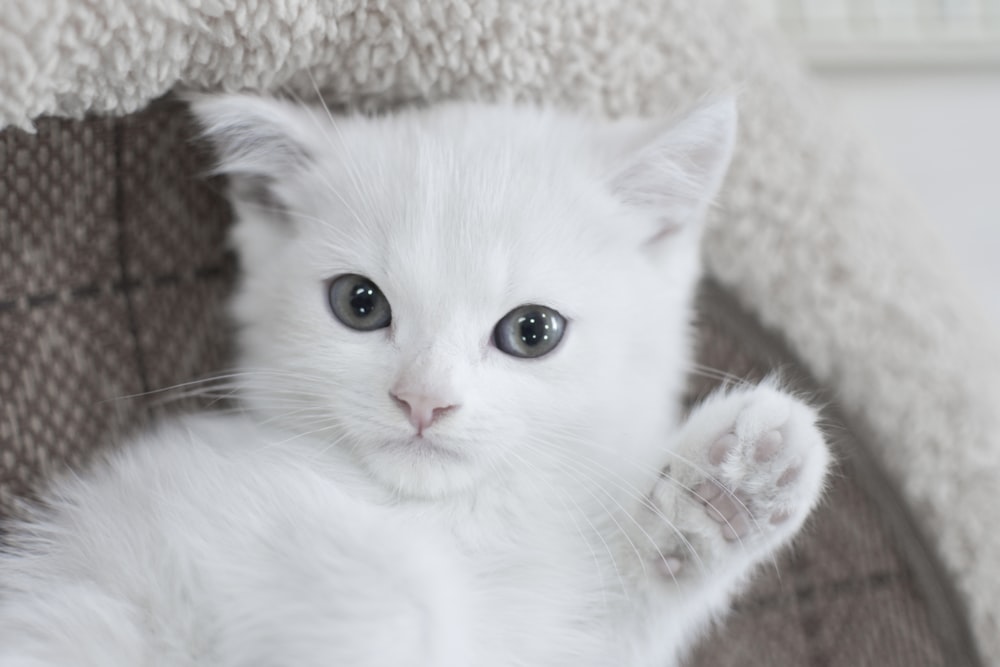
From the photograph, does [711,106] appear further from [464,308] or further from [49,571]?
[49,571]

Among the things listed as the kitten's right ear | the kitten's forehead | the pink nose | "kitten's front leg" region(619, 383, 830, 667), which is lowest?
"kitten's front leg" region(619, 383, 830, 667)

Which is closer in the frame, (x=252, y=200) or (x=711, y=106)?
(x=711, y=106)

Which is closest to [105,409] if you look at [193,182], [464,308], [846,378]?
[193,182]

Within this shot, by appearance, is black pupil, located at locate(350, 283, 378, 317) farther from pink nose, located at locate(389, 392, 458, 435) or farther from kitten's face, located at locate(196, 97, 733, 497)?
pink nose, located at locate(389, 392, 458, 435)

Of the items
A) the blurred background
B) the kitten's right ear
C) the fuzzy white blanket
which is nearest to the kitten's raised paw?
the fuzzy white blanket

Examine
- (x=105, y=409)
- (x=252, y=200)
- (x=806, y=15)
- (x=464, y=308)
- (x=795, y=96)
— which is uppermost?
(x=806, y=15)

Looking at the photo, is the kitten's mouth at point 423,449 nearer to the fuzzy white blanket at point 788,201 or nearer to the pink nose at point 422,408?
the pink nose at point 422,408

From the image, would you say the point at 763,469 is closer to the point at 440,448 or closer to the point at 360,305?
the point at 440,448
